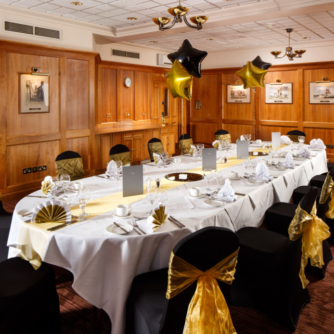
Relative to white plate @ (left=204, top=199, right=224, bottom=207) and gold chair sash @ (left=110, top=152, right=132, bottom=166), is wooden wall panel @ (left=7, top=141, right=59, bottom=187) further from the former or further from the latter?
white plate @ (left=204, top=199, right=224, bottom=207)

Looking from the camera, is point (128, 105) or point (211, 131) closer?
point (128, 105)

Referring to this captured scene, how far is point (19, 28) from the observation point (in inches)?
226

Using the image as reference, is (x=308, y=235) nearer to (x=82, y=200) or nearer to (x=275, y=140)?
(x=82, y=200)

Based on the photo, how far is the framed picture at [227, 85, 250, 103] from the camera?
10.2 metres

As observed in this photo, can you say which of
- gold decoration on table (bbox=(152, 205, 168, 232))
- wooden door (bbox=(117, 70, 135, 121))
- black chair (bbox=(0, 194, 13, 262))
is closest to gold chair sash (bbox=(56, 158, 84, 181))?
black chair (bbox=(0, 194, 13, 262))

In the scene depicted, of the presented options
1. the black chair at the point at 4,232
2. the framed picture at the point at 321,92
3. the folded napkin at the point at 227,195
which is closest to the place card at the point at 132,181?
the folded napkin at the point at 227,195

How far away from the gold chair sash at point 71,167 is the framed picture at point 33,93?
7.23 ft

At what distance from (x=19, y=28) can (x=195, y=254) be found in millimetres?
5470

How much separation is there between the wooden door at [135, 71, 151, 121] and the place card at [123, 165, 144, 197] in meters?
6.41

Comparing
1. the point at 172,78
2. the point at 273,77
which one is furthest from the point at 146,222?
the point at 273,77

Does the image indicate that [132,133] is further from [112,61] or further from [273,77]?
[273,77]

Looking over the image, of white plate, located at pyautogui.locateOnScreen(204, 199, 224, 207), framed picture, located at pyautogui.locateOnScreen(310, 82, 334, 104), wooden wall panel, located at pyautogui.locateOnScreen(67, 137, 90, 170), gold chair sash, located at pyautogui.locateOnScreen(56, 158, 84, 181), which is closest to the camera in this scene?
white plate, located at pyautogui.locateOnScreen(204, 199, 224, 207)

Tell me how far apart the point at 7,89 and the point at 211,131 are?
22.2ft

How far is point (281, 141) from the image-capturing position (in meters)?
6.77
